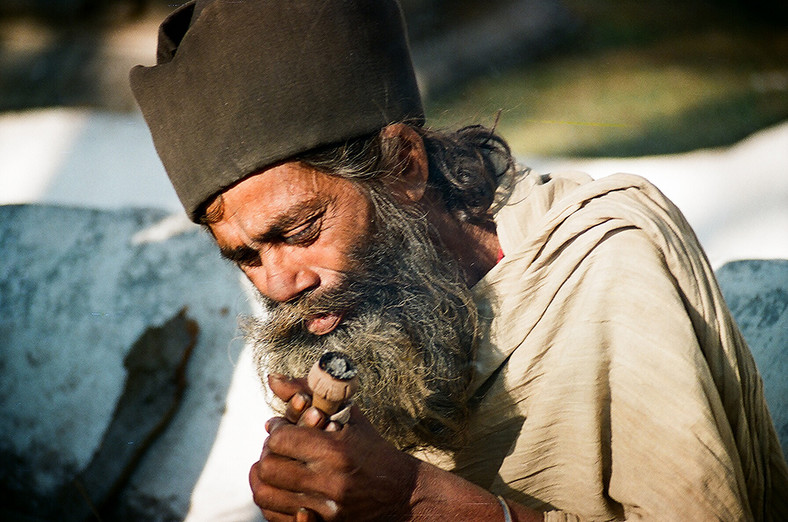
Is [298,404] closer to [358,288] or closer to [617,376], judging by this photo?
[358,288]

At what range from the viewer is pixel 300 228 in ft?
7.08

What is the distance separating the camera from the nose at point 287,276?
86.3 inches

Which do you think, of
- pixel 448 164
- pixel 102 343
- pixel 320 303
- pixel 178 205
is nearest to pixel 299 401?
pixel 320 303

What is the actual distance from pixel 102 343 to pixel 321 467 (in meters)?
2.00

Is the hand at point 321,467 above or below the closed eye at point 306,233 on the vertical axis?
below

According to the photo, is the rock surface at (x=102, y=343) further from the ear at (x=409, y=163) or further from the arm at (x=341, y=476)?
the arm at (x=341, y=476)

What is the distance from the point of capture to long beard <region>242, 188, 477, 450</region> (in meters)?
2.20

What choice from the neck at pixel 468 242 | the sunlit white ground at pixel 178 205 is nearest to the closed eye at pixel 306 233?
the neck at pixel 468 242

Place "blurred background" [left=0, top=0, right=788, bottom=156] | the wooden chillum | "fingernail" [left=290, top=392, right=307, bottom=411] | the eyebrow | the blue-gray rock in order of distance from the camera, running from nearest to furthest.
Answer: the wooden chillum < "fingernail" [left=290, top=392, right=307, bottom=411] < the eyebrow < the blue-gray rock < "blurred background" [left=0, top=0, right=788, bottom=156]

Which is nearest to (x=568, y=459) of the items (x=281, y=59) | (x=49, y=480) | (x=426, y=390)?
(x=426, y=390)

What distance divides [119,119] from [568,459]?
3714 mm

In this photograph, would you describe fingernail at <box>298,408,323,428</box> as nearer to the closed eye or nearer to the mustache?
the mustache

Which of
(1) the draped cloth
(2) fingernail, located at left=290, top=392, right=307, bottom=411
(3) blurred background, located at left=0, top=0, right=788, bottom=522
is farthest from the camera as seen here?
(3) blurred background, located at left=0, top=0, right=788, bottom=522

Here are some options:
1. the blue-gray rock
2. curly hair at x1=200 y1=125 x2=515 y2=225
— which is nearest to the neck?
curly hair at x1=200 y1=125 x2=515 y2=225
